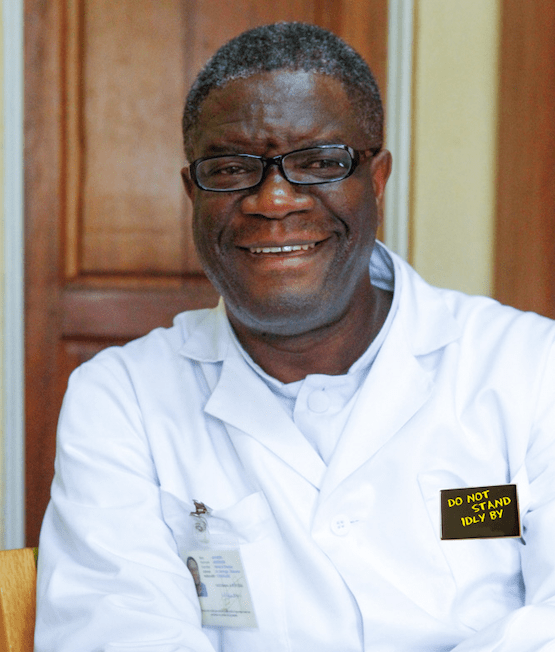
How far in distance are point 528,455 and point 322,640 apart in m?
0.38

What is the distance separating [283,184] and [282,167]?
25 mm

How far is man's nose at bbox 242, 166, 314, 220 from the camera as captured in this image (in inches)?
39.6

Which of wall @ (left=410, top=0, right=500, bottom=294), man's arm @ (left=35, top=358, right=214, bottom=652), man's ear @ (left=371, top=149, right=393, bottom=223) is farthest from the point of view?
wall @ (left=410, top=0, right=500, bottom=294)

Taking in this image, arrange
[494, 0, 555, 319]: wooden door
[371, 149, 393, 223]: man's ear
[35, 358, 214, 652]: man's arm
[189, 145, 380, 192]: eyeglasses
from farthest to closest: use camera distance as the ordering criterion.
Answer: [494, 0, 555, 319]: wooden door → [371, 149, 393, 223]: man's ear → [189, 145, 380, 192]: eyeglasses → [35, 358, 214, 652]: man's arm

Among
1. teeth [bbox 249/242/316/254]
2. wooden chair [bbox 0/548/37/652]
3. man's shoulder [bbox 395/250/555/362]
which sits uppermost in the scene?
teeth [bbox 249/242/316/254]

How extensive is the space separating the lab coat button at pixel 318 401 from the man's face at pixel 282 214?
10cm

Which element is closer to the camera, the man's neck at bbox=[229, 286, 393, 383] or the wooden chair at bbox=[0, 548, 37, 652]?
the wooden chair at bbox=[0, 548, 37, 652]

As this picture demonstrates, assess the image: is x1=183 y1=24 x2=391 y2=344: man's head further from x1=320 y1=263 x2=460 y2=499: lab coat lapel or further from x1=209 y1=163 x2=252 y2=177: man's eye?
x1=320 y1=263 x2=460 y2=499: lab coat lapel

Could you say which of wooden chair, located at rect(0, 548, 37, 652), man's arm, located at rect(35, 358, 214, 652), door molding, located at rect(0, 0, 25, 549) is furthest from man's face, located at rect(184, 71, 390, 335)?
door molding, located at rect(0, 0, 25, 549)

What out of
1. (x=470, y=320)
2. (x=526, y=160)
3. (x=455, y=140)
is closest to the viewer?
(x=470, y=320)

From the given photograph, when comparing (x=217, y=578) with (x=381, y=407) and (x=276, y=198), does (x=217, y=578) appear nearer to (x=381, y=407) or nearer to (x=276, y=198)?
(x=381, y=407)

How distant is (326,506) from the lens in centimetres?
97

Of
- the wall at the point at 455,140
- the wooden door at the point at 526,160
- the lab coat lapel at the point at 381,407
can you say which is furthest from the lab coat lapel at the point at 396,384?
the wall at the point at 455,140

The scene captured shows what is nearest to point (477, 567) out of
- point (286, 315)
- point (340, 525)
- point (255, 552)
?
point (340, 525)
